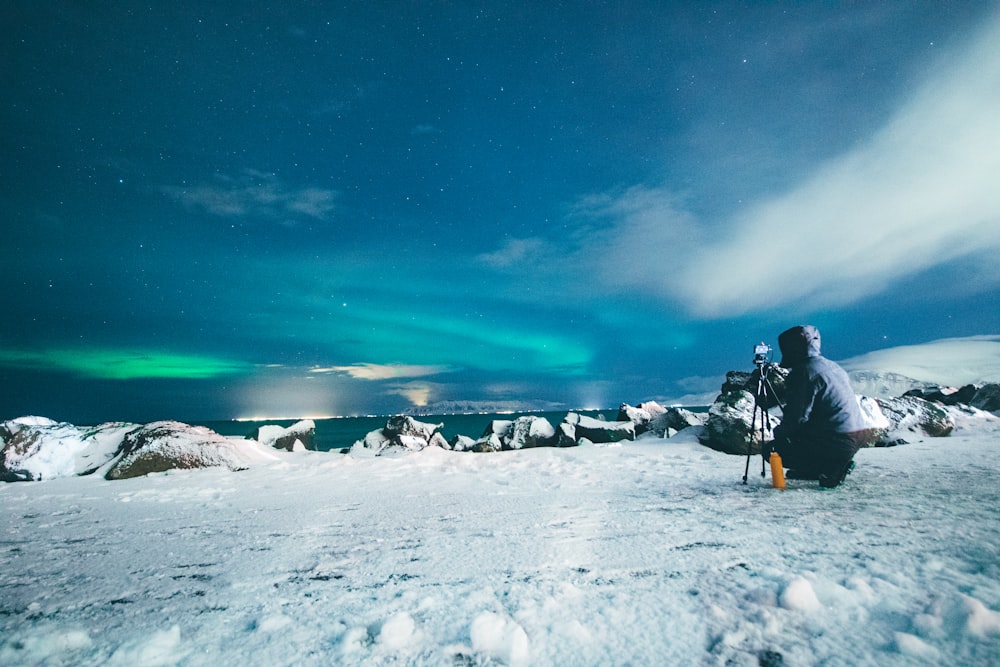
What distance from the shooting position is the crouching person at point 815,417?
4.73 m

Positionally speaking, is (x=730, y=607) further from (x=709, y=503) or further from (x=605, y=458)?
(x=605, y=458)

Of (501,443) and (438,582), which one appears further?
(501,443)

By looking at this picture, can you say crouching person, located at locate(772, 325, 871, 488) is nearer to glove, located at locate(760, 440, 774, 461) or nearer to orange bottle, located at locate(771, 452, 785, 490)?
glove, located at locate(760, 440, 774, 461)

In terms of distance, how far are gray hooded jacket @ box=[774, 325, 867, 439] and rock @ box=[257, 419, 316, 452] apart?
554 inches

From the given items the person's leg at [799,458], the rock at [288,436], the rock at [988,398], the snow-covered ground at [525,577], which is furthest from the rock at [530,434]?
the rock at [988,398]

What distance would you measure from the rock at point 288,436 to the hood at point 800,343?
558 inches

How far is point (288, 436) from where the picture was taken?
14.5 metres

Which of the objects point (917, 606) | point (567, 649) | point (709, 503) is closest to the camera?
point (567, 649)

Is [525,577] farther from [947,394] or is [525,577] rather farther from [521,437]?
[947,394]

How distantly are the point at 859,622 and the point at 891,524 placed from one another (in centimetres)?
202

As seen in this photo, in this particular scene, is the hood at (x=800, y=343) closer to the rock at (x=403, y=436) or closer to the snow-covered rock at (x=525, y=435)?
the snow-covered rock at (x=525, y=435)

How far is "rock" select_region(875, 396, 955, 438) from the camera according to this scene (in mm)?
9961

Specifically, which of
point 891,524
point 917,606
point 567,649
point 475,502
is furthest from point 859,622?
point 475,502

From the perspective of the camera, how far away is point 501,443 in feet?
47.7
